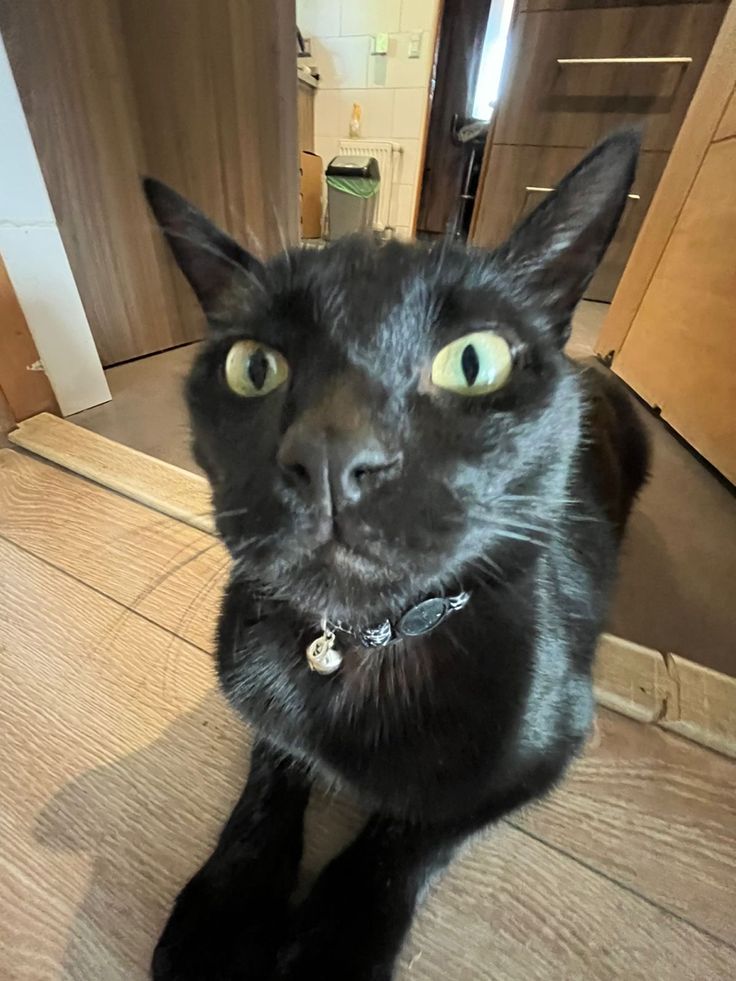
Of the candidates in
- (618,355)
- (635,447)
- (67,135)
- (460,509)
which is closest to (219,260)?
(460,509)

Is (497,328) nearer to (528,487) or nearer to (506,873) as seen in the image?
(528,487)

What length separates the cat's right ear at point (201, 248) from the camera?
45 centimetres

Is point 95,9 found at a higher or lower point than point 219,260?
higher

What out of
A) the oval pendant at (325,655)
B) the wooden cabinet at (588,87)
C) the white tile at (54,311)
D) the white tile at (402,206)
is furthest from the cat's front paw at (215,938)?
the white tile at (402,206)

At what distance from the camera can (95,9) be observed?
3.82ft

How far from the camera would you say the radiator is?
10.7ft

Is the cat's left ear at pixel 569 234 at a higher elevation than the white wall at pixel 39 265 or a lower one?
higher

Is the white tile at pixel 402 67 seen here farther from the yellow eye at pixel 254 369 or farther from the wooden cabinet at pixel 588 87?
the yellow eye at pixel 254 369

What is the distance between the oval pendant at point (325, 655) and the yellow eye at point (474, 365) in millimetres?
221

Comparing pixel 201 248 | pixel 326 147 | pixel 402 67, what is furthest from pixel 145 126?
pixel 326 147

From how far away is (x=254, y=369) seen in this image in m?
0.39

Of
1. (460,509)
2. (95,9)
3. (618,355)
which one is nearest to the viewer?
(460,509)

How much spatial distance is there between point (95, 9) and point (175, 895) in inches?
64.5

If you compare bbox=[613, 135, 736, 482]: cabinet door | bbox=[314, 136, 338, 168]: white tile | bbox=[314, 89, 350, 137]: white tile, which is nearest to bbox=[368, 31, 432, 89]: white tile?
bbox=[314, 89, 350, 137]: white tile
